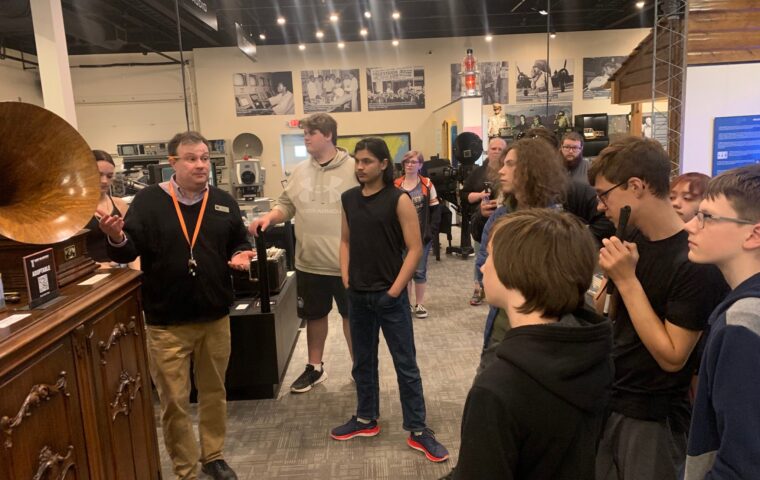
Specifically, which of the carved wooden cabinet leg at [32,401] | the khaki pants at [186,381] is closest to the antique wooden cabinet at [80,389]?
the carved wooden cabinet leg at [32,401]

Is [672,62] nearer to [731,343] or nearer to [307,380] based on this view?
[307,380]

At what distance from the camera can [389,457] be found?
8.70ft

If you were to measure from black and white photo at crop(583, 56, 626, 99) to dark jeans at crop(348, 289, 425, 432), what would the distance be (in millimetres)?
10734

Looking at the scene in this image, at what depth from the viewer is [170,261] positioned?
2.26 m

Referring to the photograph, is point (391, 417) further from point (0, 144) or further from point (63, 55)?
point (63, 55)

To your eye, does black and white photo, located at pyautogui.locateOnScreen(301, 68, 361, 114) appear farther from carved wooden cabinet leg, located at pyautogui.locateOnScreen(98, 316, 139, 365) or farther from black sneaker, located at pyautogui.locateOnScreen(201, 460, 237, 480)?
carved wooden cabinet leg, located at pyautogui.locateOnScreen(98, 316, 139, 365)

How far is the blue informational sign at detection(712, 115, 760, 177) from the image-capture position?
13.8ft

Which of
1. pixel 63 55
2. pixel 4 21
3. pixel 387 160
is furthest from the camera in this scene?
pixel 4 21

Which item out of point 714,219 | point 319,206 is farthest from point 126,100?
point 714,219

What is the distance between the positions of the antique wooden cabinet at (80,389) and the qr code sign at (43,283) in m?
0.05

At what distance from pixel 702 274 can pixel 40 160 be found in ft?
6.24

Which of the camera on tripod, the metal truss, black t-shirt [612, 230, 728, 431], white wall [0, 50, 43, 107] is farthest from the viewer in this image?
white wall [0, 50, 43, 107]

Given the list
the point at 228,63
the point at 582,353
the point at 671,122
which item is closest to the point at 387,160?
the point at 582,353

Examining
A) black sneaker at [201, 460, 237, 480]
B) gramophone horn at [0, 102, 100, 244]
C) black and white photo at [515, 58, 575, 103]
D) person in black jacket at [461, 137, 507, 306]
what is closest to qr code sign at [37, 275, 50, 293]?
gramophone horn at [0, 102, 100, 244]
